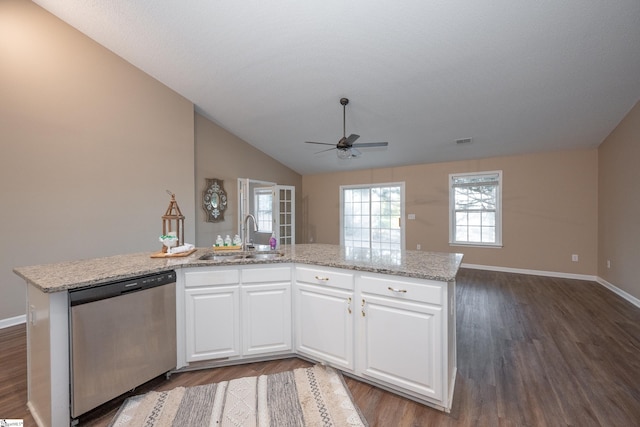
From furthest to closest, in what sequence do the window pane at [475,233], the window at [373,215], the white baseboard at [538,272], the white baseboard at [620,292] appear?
the window at [373,215], the window pane at [475,233], the white baseboard at [538,272], the white baseboard at [620,292]

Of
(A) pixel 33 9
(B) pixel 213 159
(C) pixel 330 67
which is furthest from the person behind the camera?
(B) pixel 213 159

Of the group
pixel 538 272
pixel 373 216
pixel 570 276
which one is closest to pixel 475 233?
pixel 538 272

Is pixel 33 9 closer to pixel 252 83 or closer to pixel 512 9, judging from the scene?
pixel 252 83

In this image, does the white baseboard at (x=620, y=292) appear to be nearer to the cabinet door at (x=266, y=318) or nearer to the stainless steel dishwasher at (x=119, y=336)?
the cabinet door at (x=266, y=318)

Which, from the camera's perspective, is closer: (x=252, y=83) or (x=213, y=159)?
(x=252, y=83)

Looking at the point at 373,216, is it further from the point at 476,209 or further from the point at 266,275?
the point at 266,275

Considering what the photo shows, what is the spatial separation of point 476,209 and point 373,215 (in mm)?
2319

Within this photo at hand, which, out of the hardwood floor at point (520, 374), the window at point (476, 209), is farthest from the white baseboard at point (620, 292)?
the window at point (476, 209)

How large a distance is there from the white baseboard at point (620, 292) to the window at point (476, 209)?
4.95 ft

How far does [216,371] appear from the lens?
80.6 inches

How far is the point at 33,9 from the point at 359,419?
5.32m

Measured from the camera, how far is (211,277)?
6.57ft

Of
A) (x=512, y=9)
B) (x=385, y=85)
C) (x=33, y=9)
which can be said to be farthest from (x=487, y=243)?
(x=33, y=9)

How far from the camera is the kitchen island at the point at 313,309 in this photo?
1444mm
